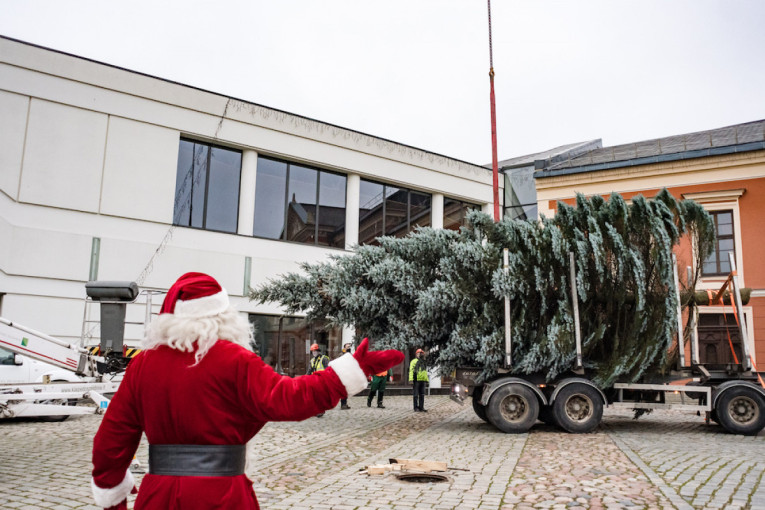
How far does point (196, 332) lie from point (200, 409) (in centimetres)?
33

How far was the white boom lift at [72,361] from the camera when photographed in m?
9.91

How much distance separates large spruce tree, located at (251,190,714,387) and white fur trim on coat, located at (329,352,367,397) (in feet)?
34.0

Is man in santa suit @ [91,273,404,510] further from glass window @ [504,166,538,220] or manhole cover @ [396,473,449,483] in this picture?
glass window @ [504,166,538,220]

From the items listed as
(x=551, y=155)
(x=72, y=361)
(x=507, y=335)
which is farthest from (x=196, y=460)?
(x=551, y=155)

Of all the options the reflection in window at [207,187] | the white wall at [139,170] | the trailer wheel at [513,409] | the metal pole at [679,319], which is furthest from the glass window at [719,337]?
the white wall at [139,170]

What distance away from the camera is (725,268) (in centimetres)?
2347

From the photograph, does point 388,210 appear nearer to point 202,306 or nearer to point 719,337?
point 719,337

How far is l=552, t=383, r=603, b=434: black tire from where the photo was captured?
12531 millimetres

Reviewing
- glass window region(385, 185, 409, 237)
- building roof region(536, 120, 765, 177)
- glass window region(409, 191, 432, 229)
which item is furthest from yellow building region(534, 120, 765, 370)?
glass window region(385, 185, 409, 237)

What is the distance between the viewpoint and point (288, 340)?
22.1 metres

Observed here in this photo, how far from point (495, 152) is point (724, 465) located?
521 inches

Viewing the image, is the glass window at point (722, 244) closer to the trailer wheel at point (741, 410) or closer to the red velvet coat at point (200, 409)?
the trailer wheel at point (741, 410)

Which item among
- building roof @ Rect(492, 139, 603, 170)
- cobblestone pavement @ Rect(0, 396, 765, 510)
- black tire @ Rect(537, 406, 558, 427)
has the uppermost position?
building roof @ Rect(492, 139, 603, 170)

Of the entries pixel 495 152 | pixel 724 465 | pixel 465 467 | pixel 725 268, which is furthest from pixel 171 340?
pixel 725 268
